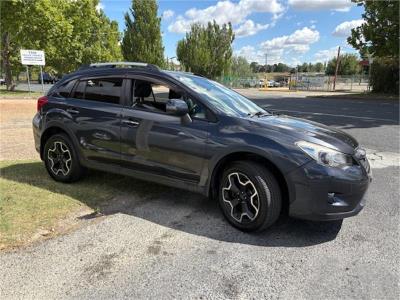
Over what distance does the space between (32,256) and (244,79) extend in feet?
203

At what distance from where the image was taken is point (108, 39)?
4156 centimetres

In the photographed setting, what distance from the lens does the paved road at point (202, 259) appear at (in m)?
3.03

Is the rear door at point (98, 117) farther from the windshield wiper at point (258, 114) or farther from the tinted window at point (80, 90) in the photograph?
the windshield wiper at point (258, 114)

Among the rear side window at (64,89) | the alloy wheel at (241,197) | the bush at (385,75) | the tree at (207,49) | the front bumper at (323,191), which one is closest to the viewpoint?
the front bumper at (323,191)

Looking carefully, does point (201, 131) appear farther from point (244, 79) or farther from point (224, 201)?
point (244, 79)

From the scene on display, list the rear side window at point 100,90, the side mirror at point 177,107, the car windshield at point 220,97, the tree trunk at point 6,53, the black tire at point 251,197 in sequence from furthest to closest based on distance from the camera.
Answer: the tree trunk at point 6,53 → the rear side window at point 100,90 → the car windshield at point 220,97 → the side mirror at point 177,107 → the black tire at point 251,197

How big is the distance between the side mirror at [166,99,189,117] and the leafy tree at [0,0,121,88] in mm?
23742

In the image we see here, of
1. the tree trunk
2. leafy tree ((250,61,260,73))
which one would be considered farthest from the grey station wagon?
leafy tree ((250,61,260,73))

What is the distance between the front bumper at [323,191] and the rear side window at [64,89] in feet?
11.2

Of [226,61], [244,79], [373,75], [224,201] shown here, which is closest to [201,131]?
[224,201]

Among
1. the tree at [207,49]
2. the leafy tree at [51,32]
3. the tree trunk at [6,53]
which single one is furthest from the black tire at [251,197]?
the tree at [207,49]

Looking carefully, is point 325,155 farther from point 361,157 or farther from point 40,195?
point 40,195

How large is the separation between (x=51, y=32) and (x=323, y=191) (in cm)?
2685

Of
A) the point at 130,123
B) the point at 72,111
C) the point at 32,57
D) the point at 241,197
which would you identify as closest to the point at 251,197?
the point at 241,197
